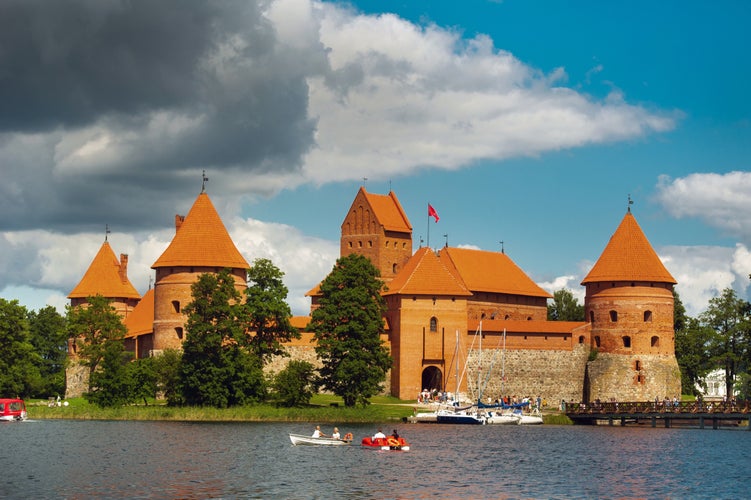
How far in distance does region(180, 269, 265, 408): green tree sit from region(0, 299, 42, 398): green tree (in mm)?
15936

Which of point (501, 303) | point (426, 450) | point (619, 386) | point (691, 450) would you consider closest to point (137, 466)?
point (426, 450)

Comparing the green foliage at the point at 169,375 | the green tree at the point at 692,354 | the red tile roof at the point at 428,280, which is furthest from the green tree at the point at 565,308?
the green foliage at the point at 169,375

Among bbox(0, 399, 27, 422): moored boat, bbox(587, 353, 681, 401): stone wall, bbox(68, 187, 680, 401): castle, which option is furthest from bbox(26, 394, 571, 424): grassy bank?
bbox(587, 353, 681, 401): stone wall

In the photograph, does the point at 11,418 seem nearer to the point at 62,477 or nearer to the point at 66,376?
the point at 66,376

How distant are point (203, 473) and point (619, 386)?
35291 millimetres

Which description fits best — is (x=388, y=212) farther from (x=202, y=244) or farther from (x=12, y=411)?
(x=12, y=411)

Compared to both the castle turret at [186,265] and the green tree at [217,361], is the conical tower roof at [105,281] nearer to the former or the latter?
the castle turret at [186,265]

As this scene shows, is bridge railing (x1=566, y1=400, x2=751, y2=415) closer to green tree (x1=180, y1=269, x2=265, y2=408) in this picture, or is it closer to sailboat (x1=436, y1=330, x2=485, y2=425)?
sailboat (x1=436, y1=330, x2=485, y2=425)

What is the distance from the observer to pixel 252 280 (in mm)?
57406

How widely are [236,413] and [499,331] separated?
18.6m

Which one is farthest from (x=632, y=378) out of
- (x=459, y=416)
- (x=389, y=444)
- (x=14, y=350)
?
(x=14, y=350)

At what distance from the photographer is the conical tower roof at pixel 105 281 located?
73.6m

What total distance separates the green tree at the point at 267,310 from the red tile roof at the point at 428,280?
811 cm

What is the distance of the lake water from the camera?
101 feet
